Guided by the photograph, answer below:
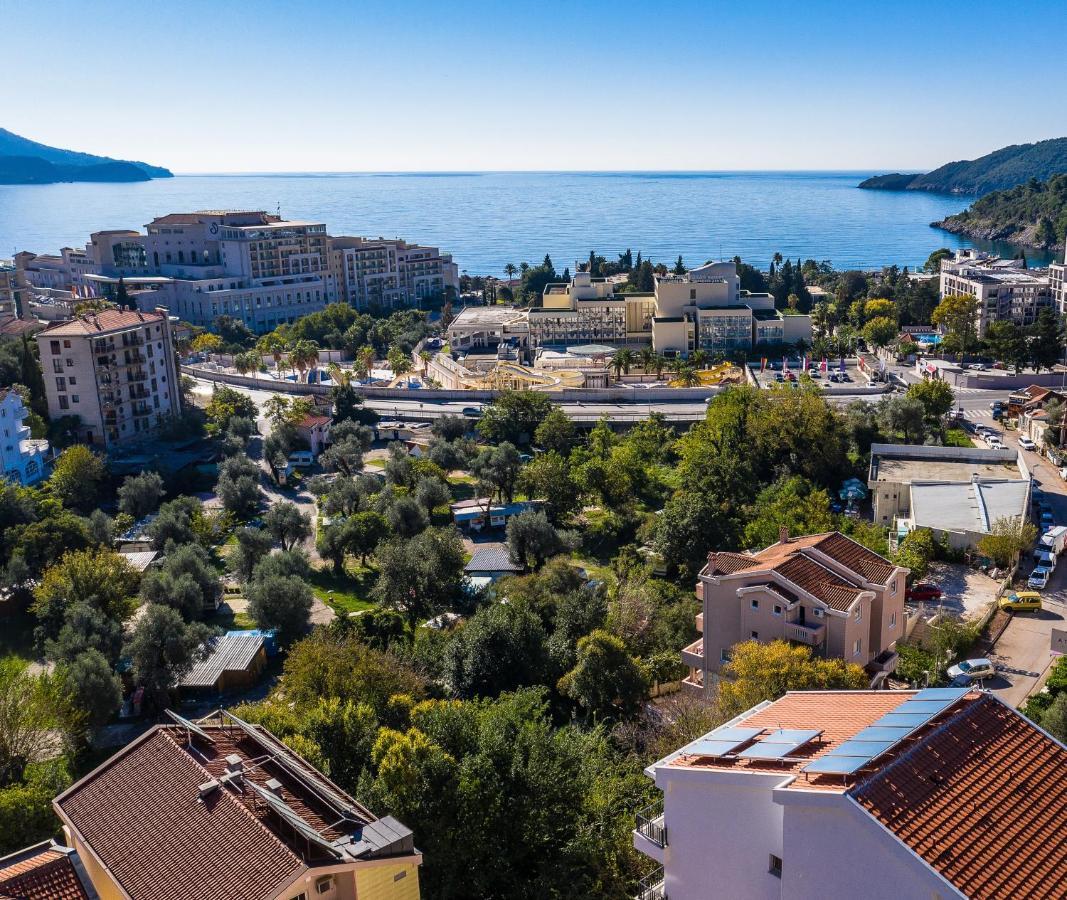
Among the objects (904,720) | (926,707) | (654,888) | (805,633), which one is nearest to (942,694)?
(926,707)

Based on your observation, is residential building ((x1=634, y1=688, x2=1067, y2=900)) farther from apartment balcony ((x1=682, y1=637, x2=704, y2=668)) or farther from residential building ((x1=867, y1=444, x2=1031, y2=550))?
residential building ((x1=867, y1=444, x2=1031, y2=550))

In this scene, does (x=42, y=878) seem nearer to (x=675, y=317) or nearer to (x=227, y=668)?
(x=227, y=668)

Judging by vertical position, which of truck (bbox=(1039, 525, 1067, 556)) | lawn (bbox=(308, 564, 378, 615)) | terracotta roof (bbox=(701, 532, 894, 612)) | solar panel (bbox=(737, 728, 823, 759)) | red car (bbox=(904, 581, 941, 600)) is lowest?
lawn (bbox=(308, 564, 378, 615))

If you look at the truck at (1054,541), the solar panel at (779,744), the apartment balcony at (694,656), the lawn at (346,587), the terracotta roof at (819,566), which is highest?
the solar panel at (779,744)

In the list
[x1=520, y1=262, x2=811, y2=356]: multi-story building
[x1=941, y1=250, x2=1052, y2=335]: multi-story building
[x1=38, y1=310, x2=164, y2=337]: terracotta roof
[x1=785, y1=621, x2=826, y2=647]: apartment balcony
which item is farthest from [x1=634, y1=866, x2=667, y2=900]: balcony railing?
[x1=941, y1=250, x2=1052, y2=335]: multi-story building

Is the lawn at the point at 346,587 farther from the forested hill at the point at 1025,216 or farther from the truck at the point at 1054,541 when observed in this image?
the forested hill at the point at 1025,216

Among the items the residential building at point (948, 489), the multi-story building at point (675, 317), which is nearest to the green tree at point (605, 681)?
the residential building at point (948, 489)
